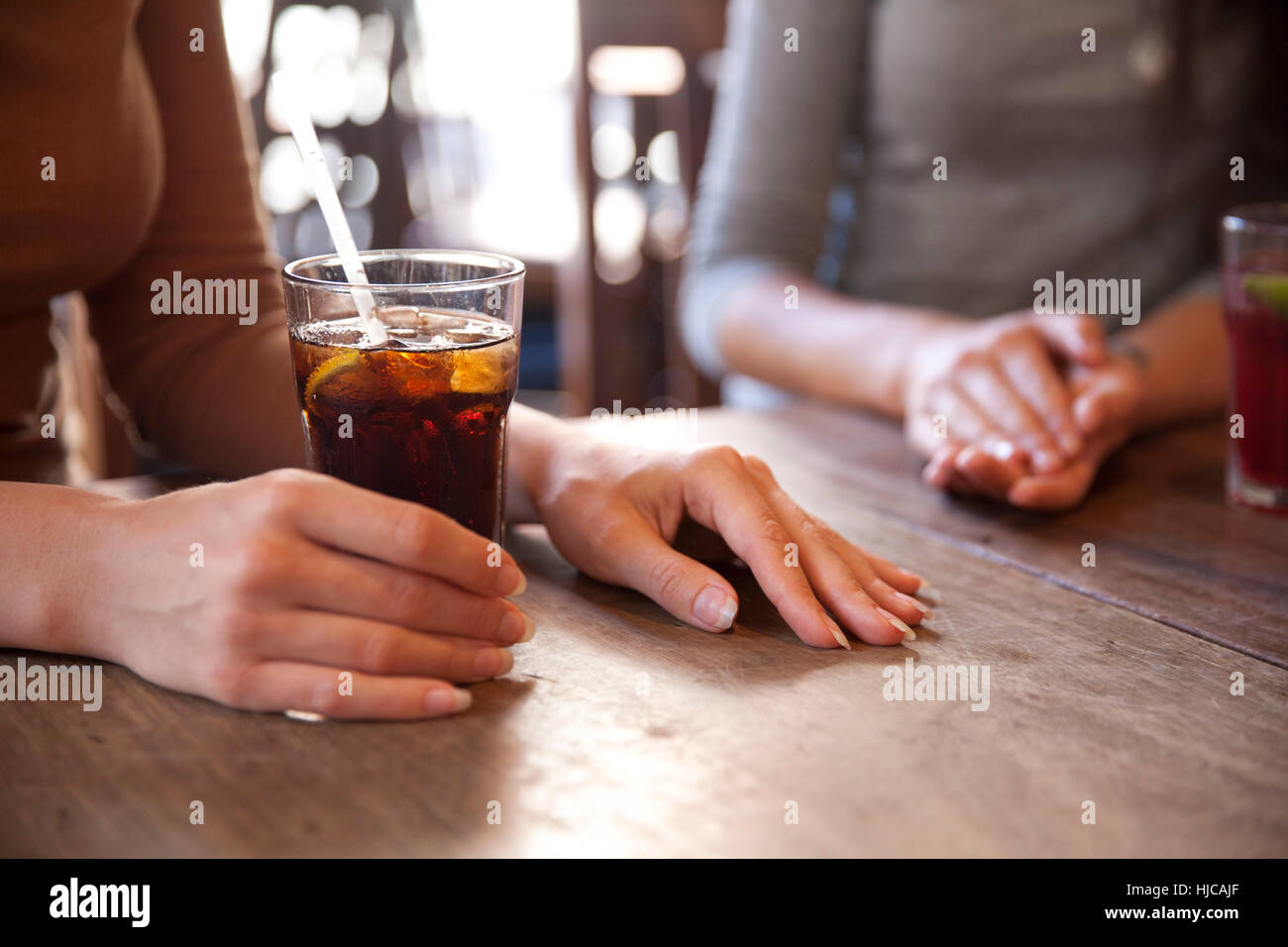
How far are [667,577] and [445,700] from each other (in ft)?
0.69

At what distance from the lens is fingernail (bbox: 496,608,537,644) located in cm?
72

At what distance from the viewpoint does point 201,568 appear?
26.0 inches

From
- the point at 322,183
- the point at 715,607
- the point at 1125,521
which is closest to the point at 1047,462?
the point at 1125,521

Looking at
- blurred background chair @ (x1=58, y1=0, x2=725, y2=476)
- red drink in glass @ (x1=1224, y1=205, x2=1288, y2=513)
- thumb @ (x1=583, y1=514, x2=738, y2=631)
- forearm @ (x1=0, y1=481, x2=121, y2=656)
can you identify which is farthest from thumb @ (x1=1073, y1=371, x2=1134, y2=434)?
blurred background chair @ (x1=58, y1=0, x2=725, y2=476)

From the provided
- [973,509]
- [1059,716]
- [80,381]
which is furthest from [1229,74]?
[80,381]

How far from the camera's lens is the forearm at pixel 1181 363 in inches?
52.6

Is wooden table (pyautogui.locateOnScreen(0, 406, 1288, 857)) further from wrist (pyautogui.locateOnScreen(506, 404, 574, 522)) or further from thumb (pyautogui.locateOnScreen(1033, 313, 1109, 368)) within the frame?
thumb (pyautogui.locateOnScreen(1033, 313, 1109, 368))

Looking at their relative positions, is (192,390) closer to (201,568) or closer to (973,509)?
(201,568)

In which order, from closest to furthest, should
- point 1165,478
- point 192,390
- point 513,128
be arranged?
point 192,390 < point 1165,478 < point 513,128

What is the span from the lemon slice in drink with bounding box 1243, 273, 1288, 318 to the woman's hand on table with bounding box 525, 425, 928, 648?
1.52 feet

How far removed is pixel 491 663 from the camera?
0.71 m

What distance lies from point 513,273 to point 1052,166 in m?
1.26

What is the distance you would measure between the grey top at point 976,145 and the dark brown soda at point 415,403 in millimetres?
1009

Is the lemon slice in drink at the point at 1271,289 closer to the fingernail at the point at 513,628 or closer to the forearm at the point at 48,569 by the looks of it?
the fingernail at the point at 513,628
